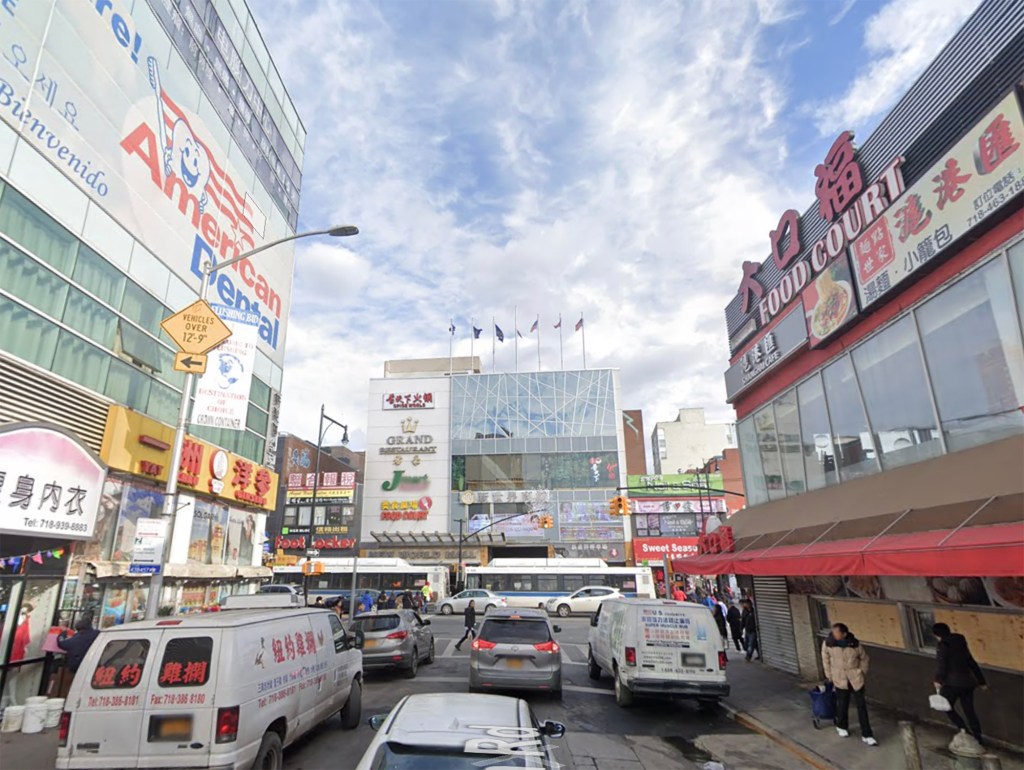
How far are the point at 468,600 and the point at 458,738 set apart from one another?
3430cm

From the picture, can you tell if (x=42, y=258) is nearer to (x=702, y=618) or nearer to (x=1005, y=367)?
(x=702, y=618)

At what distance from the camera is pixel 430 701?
5.06m

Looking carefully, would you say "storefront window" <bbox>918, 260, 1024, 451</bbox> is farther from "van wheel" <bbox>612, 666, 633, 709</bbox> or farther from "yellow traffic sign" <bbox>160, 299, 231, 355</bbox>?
"yellow traffic sign" <bbox>160, 299, 231, 355</bbox>

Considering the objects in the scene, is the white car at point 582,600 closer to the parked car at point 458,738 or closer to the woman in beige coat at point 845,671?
the woman in beige coat at point 845,671

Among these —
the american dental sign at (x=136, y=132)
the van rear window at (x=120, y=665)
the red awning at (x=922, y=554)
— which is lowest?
the van rear window at (x=120, y=665)

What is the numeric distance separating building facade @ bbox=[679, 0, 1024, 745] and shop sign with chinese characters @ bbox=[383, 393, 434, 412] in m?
49.9

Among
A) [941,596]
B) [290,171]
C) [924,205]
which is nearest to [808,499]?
[941,596]

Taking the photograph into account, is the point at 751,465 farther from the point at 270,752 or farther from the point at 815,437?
the point at 270,752

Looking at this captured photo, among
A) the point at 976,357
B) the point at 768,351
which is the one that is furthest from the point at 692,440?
the point at 976,357

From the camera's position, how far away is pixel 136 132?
15234mm

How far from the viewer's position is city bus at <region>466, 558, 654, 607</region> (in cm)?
→ 4038

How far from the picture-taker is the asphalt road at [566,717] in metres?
8.22

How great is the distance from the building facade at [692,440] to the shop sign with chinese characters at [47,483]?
284ft

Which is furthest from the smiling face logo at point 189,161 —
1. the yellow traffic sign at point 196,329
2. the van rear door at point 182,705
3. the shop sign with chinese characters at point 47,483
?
the van rear door at point 182,705
